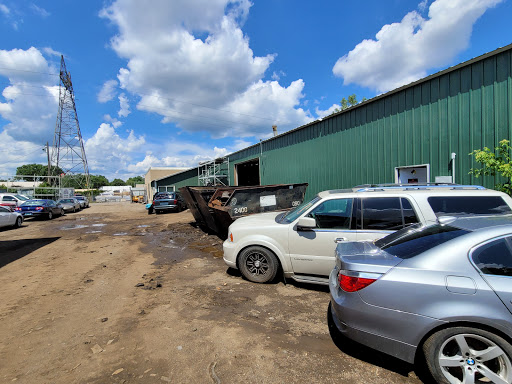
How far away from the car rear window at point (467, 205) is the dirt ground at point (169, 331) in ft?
7.12

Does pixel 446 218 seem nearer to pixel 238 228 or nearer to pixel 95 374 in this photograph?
pixel 238 228

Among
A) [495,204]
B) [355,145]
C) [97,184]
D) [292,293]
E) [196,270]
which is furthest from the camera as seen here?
[97,184]

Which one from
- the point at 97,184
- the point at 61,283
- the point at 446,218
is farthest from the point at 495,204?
the point at 97,184

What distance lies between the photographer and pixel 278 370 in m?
2.58

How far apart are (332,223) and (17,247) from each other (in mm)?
10387

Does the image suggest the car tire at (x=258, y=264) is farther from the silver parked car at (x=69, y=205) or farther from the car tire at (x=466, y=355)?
the silver parked car at (x=69, y=205)

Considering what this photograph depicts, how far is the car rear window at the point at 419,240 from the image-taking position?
8.05 ft

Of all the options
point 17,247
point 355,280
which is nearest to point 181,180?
point 17,247

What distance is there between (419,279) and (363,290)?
46cm

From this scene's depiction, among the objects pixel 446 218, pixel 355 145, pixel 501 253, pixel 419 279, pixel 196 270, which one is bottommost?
pixel 196 270

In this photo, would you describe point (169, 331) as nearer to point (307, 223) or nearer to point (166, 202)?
point (307, 223)

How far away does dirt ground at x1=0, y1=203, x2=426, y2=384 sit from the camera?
8.42 ft

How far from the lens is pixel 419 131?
785 cm

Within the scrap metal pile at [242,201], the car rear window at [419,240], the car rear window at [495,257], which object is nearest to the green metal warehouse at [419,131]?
the scrap metal pile at [242,201]
